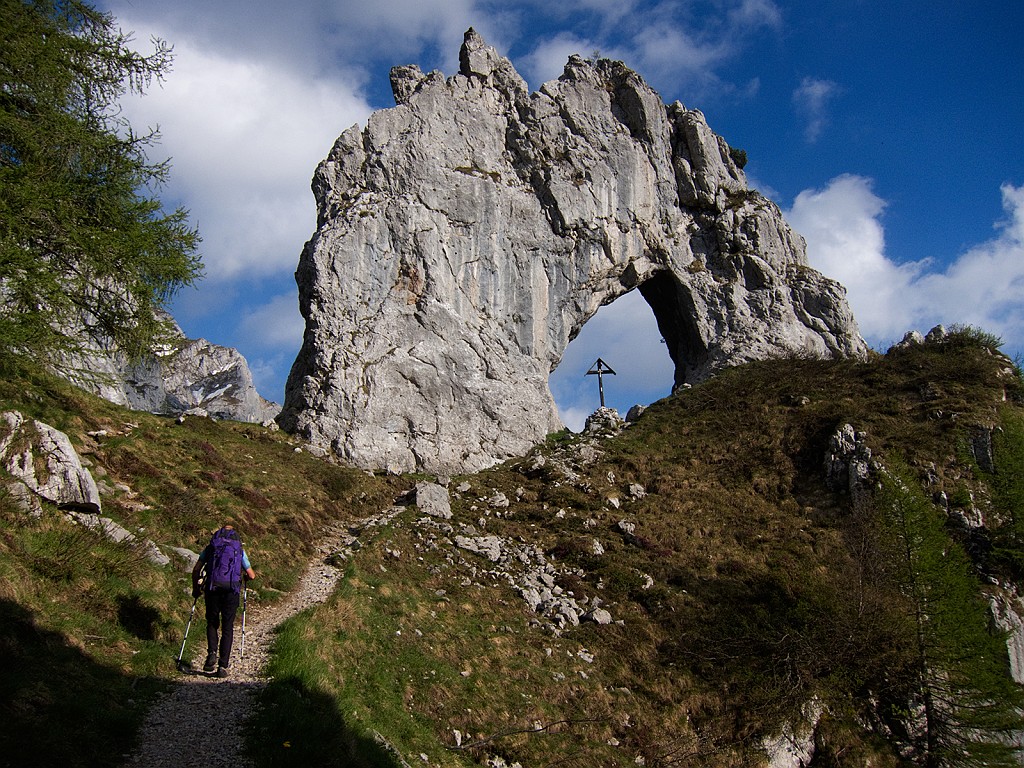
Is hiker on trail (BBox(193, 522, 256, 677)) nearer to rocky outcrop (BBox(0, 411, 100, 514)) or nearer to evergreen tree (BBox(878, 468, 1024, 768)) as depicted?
rocky outcrop (BBox(0, 411, 100, 514))

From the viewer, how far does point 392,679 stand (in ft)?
40.4

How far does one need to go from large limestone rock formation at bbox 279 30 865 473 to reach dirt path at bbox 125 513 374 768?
18757mm

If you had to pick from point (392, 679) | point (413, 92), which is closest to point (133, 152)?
point (392, 679)

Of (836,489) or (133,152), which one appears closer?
(133,152)

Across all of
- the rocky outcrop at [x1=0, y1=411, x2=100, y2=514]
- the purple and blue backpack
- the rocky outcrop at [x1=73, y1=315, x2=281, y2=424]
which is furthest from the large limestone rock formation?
the rocky outcrop at [x1=73, y1=315, x2=281, y2=424]

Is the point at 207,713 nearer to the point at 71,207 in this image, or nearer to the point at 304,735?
the point at 304,735

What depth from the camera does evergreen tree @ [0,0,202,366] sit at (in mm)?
10070

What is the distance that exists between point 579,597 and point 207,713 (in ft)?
42.6

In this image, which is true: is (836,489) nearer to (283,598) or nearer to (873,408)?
(873,408)

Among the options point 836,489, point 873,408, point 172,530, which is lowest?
point 172,530

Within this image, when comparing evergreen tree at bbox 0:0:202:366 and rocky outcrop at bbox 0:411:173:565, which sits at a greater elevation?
evergreen tree at bbox 0:0:202:366

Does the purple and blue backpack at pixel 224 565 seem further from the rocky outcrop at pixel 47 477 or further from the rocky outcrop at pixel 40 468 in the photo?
the rocky outcrop at pixel 40 468

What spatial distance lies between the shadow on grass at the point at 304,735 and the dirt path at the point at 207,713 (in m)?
0.21

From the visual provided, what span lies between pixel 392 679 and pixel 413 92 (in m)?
34.9
